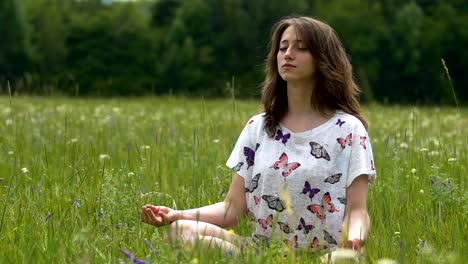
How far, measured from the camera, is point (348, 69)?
351 centimetres

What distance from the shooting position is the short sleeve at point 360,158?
3.22 meters

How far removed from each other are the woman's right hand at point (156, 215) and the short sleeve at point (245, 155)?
45 cm

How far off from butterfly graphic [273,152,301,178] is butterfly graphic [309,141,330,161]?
8cm

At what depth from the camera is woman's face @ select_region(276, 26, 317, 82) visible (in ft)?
11.1

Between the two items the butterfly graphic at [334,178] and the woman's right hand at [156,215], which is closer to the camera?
the woman's right hand at [156,215]

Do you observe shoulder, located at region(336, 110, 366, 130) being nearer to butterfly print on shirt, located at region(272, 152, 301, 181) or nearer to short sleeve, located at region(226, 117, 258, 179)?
butterfly print on shirt, located at region(272, 152, 301, 181)

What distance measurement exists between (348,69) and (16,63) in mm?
47785

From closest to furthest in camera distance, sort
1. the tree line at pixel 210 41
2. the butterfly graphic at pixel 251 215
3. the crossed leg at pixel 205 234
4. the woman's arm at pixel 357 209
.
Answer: the crossed leg at pixel 205 234 → the woman's arm at pixel 357 209 → the butterfly graphic at pixel 251 215 → the tree line at pixel 210 41

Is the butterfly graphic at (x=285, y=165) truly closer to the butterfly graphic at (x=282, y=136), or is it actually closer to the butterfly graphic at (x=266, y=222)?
the butterfly graphic at (x=282, y=136)

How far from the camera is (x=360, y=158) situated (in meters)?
3.24

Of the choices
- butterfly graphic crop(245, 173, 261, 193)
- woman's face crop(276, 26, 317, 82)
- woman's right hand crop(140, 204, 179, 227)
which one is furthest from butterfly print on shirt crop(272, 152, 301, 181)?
woman's right hand crop(140, 204, 179, 227)

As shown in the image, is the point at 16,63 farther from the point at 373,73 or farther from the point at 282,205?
the point at 282,205

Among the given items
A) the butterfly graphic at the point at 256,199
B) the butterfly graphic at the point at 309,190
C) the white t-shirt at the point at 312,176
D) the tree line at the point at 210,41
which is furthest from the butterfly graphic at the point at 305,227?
the tree line at the point at 210,41

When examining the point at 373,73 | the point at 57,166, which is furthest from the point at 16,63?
the point at 57,166
